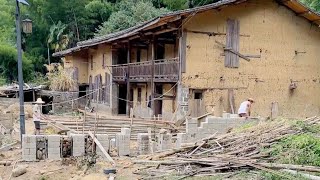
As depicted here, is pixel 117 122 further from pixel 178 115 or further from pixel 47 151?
pixel 47 151

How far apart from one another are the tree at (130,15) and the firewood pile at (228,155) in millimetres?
26228

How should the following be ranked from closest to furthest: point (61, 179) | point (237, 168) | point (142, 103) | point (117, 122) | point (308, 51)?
1. point (237, 168)
2. point (61, 179)
3. point (117, 122)
4. point (308, 51)
5. point (142, 103)

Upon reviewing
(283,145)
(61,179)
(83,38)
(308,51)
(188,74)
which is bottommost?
(61,179)

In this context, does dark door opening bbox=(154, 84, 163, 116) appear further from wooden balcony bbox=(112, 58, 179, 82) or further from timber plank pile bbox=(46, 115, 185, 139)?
timber plank pile bbox=(46, 115, 185, 139)

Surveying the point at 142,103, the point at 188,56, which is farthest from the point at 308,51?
the point at 142,103

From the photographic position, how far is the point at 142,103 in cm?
2680

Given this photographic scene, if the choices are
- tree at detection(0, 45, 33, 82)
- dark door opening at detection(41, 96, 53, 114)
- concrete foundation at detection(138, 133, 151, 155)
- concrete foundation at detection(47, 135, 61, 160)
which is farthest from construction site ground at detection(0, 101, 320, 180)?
tree at detection(0, 45, 33, 82)

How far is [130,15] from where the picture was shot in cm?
4047

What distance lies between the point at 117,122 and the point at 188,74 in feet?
15.2

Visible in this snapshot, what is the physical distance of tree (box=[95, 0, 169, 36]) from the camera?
37.3 m

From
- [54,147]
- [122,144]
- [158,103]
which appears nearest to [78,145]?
[54,147]

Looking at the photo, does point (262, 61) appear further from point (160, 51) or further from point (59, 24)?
point (59, 24)

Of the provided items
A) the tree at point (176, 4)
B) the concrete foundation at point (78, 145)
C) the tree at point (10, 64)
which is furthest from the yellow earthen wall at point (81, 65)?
the concrete foundation at point (78, 145)

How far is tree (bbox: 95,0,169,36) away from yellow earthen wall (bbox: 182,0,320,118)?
1494 centimetres
